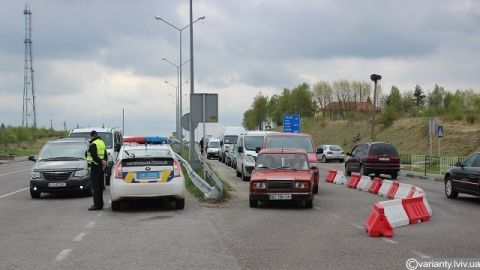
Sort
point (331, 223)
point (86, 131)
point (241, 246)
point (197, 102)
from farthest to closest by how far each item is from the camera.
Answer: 1. point (86, 131)
2. point (197, 102)
3. point (331, 223)
4. point (241, 246)

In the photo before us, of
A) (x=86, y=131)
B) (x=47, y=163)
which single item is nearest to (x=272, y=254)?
(x=47, y=163)

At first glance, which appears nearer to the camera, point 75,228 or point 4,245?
point 4,245

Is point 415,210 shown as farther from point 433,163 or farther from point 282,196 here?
point 433,163

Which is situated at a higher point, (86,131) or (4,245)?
(86,131)

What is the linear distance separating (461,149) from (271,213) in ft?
145

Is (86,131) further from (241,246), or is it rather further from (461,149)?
(461,149)

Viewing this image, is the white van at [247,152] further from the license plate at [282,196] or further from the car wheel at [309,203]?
the license plate at [282,196]

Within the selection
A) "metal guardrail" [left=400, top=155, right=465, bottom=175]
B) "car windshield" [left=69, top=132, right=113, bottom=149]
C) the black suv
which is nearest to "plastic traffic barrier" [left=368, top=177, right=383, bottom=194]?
the black suv

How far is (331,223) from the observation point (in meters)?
13.5

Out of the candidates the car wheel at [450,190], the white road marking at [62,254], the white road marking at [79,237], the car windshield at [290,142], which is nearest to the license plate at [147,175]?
the white road marking at [79,237]

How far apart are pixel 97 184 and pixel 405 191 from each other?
9129mm

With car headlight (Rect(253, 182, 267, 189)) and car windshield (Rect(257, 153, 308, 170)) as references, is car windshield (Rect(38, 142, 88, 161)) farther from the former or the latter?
car headlight (Rect(253, 182, 267, 189))

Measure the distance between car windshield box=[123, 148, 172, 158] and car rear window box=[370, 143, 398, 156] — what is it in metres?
16.9

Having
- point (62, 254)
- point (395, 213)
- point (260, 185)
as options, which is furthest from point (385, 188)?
point (62, 254)
